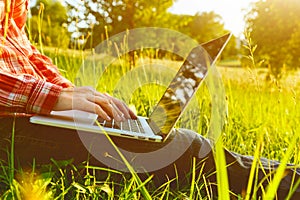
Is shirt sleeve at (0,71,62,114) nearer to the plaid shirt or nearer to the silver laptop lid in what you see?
the plaid shirt

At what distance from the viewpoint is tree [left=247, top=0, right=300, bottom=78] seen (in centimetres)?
1166

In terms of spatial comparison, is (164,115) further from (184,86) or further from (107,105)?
(107,105)

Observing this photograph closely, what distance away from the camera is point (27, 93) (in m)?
1.17

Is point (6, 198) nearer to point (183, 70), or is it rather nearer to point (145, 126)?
point (145, 126)

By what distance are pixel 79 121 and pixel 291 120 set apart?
145 cm

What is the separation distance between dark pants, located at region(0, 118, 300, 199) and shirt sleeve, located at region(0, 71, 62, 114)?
0.07 meters

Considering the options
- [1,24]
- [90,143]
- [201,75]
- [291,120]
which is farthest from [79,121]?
Result: [291,120]

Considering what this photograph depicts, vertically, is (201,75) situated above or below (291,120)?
above

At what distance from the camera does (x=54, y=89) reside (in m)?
1.16

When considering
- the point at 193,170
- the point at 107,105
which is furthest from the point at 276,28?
the point at 193,170

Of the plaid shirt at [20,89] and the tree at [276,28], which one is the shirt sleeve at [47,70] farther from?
the tree at [276,28]

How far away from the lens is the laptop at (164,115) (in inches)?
43.3

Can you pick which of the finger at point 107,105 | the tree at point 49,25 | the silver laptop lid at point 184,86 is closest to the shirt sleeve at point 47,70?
the tree at point 49,25

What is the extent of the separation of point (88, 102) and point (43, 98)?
119 mm
